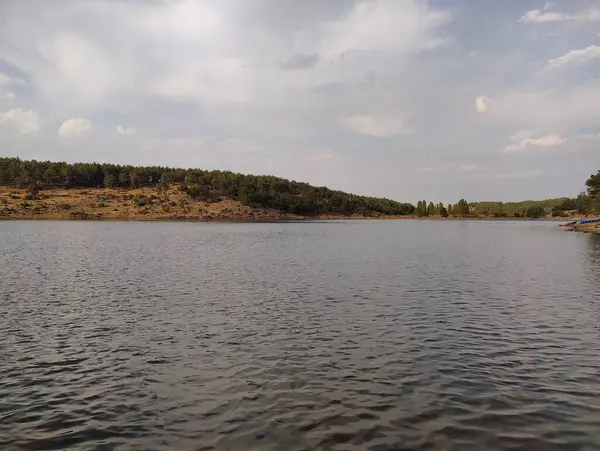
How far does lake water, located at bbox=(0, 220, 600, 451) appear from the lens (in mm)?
14814

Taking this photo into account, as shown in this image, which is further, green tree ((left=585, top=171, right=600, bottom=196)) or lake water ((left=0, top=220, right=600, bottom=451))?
green tree ((left=585, top=171, right=600, bottom=196))

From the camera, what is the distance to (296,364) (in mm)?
21391

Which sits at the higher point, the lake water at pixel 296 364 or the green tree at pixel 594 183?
the green tree at pixel 594 183

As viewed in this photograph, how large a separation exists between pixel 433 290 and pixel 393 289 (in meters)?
3.79

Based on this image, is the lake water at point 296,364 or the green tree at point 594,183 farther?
the green tree at point 594,183

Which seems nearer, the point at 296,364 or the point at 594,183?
the point at 296,364

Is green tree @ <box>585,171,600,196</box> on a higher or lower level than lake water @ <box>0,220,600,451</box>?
higher

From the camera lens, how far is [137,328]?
1077 inches

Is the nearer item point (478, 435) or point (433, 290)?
point (478, 435)

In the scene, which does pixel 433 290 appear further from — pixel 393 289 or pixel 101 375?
pixel 101 375

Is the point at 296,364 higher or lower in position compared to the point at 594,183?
lower

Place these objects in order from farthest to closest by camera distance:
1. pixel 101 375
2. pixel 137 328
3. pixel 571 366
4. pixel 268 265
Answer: pixel 268 265 < pixel 137 328 < pixel 571 366 < pixel 101 375

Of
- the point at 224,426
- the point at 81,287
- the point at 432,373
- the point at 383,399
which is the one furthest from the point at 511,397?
the point at 81,287

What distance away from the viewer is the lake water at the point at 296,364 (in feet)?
48.6
